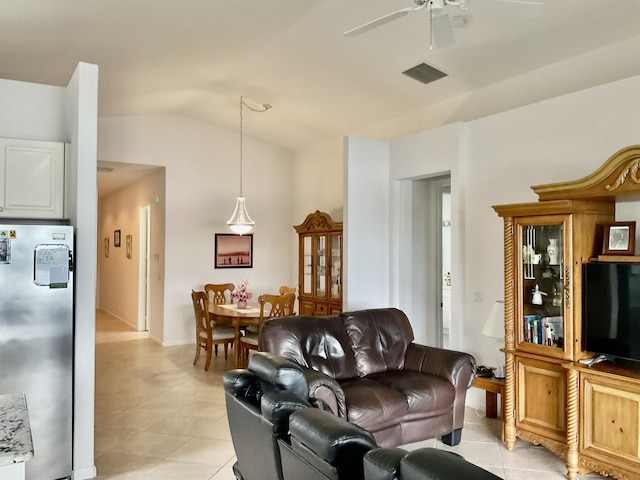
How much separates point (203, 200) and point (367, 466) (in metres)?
6.88

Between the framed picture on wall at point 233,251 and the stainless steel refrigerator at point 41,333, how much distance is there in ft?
15.7

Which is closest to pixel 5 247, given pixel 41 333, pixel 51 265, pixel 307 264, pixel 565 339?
pixel 51 265

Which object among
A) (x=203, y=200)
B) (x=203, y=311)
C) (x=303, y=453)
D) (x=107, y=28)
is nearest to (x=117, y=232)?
(x=203, y=200)

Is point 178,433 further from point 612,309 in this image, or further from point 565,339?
point 612,309

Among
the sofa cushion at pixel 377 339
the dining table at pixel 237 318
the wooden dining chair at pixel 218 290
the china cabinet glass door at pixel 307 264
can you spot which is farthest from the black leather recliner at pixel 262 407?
the wooden dining chair at pixel 218 290

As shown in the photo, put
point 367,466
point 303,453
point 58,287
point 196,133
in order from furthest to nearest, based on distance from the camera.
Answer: point 196,133
point 58,287
point 303,453
point 367,466

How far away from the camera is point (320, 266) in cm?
659

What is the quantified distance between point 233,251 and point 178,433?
14.3 feet

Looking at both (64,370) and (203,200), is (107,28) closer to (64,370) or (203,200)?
(64,370)

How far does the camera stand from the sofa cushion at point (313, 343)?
3.71 metres

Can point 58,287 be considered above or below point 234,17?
below

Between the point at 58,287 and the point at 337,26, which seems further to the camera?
the point at 337,26

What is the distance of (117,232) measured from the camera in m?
10.7

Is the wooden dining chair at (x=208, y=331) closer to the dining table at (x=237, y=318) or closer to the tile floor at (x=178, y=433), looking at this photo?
the dining table at (x=237, y=318)
